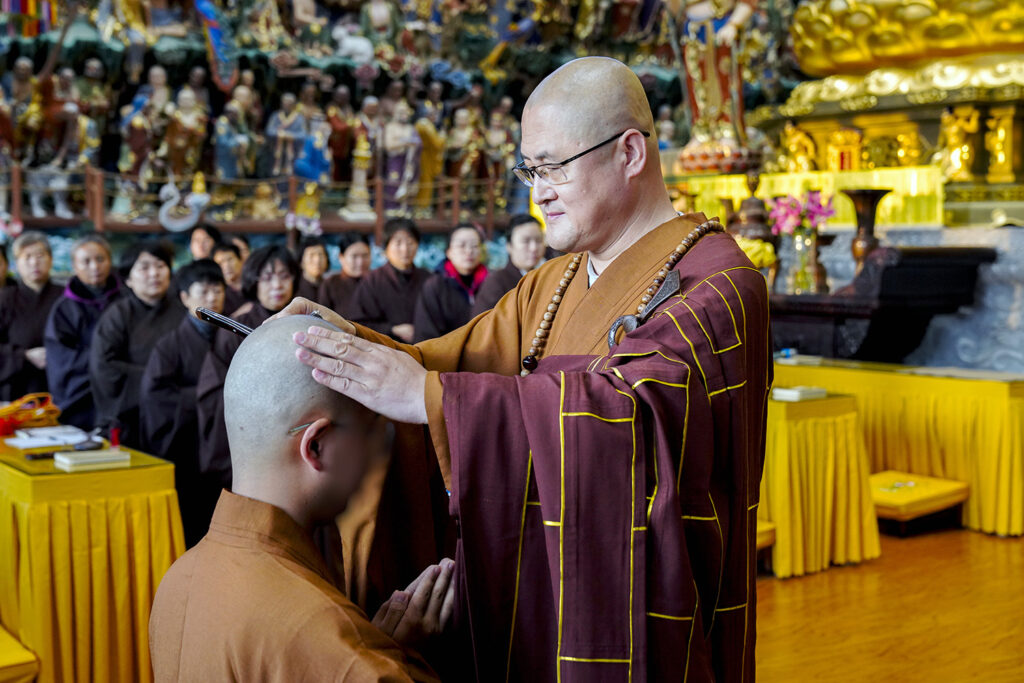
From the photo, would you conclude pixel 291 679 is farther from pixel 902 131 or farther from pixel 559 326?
pixel 902 131

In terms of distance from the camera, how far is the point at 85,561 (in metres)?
2.81

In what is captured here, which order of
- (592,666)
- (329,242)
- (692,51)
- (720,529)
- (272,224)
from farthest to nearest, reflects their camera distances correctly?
(329,242), (272,224), (692,51), (720,529), (592,666)

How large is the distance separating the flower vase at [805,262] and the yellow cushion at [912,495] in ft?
5.39

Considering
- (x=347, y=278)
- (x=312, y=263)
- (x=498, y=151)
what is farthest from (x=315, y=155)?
(x=312, y=263)

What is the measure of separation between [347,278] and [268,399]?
5.21 meters

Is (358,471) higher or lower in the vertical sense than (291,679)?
higher

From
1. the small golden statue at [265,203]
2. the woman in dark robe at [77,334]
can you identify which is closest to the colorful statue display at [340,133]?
the small golden statue at [265,203]

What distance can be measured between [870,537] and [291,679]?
3.49 metres

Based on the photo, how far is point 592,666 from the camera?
1.41m

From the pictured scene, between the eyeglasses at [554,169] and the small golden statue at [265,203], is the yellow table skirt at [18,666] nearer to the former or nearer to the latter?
the eyeglasses at [554,169]

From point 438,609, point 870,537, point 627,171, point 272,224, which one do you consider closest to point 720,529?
point 438,609

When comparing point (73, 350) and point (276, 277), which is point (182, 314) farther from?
point (73, 350)

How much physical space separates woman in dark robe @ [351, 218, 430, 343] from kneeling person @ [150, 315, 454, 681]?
4391 millimetres

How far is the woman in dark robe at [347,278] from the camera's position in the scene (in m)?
6.09
